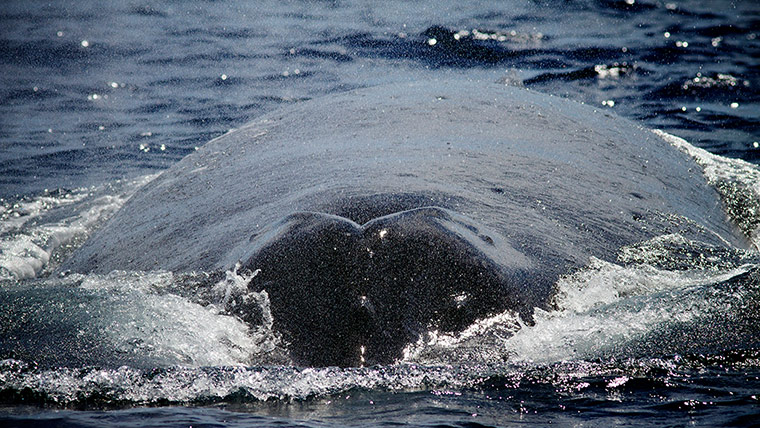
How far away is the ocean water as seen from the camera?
312 cm

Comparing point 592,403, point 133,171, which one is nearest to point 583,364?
point 592,403

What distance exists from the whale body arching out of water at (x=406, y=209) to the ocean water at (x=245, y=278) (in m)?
0.15

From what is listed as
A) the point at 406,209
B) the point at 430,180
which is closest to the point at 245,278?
the point at 406,209

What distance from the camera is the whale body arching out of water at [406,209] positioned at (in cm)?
335

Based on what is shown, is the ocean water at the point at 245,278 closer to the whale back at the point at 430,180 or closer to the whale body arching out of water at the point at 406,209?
the whale body arching out of water at the point at 406,209

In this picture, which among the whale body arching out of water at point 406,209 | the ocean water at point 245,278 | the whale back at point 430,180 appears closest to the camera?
the ocean water at point 245,278

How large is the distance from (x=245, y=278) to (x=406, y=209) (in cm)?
85

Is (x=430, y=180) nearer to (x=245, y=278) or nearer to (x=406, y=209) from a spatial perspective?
(x=406, y=209)

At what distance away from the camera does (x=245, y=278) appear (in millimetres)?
3506

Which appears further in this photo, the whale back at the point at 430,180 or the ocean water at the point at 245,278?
the whale back at the point at 430,180

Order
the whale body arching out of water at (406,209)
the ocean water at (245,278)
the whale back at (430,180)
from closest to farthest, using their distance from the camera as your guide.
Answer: the ocean water at (245,278)
the whale body arching out of water at (406,209)
the whale back at (430,180)

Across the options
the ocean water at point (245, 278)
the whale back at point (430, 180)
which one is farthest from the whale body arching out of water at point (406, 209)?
the ocean water at point (245, 278)

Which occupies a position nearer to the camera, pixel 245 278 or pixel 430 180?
pixel 245 278

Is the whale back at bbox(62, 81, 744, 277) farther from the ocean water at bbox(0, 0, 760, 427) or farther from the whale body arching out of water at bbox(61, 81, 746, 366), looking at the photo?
the ocean water at bbox(0, 0, 760, 427)
